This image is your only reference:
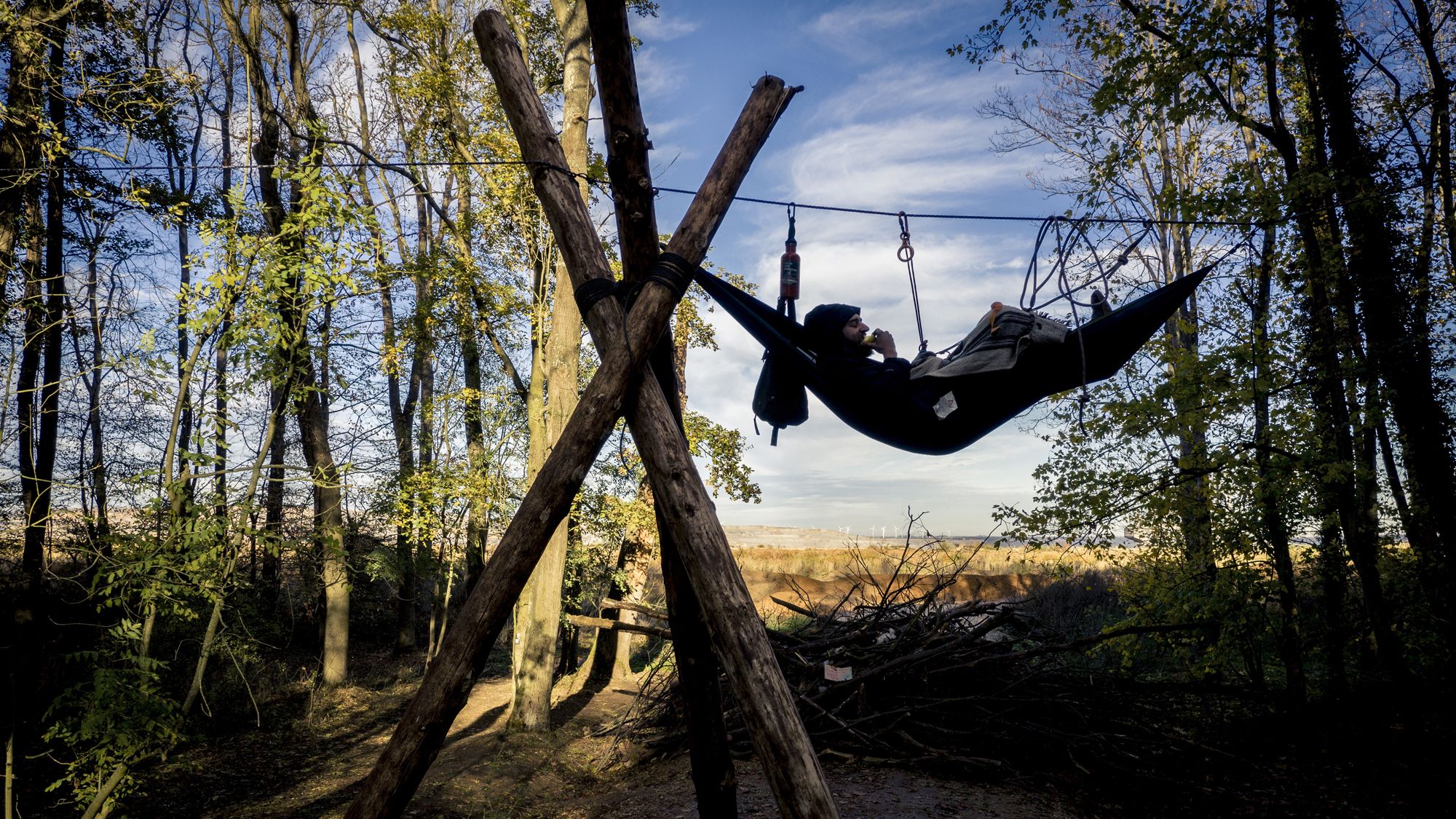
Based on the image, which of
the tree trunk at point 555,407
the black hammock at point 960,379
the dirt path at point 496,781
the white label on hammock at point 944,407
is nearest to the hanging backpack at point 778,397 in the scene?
the black hammock at point 960,379

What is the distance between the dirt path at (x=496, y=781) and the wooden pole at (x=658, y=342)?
199 cm

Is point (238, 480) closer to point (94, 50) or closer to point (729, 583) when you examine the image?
point (729, 583)

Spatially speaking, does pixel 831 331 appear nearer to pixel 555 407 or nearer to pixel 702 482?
pixel 702 482

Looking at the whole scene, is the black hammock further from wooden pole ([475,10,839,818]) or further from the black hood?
wooden pole ([475,10,839,818])

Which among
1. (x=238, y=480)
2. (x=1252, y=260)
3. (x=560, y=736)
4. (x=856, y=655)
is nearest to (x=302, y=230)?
(x=238, y=480)

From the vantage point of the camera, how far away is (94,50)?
8.16 metres

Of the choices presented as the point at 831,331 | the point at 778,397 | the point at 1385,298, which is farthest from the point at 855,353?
the point at 1385,298

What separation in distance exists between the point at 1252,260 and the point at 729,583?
7.52 metres

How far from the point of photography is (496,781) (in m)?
7.39

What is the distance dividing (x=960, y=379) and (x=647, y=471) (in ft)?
5.03

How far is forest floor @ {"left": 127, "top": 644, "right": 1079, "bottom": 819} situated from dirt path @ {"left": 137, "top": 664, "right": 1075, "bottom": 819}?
0.05 ft

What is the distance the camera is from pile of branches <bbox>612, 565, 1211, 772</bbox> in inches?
251

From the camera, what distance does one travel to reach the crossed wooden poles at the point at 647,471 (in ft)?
8.20

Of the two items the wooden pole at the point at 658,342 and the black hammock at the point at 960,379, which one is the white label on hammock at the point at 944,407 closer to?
the black hammock at the point at 960,379
